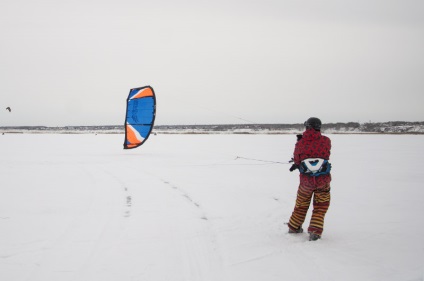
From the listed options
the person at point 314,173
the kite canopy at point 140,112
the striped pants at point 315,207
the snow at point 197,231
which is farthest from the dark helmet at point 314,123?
the kite canopy at point 140,112

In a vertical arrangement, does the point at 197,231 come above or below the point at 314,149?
below

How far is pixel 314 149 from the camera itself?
158 inches

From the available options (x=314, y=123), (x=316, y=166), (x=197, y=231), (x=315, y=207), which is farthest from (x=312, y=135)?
(x=197, y=231)

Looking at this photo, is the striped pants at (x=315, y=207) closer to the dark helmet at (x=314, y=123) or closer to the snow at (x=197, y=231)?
the snow at (x=197, y=231)

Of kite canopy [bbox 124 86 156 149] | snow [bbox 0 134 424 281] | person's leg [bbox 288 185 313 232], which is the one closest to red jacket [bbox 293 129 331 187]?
person's leg [bbox 288 185 313 232]

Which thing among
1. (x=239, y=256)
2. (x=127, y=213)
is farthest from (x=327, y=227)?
(x=127, y=213)

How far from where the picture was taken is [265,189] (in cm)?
722

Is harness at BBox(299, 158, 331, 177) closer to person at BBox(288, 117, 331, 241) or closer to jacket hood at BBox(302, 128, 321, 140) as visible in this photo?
person at BBox(288, 117, 331, 241)

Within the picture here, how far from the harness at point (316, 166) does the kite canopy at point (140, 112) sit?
1140cm

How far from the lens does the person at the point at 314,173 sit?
397 cm

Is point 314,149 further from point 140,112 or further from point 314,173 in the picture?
point 140,112

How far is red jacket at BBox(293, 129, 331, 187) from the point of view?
157 inches

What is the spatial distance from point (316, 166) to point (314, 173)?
93 millimetres

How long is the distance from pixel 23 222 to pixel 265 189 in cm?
458
